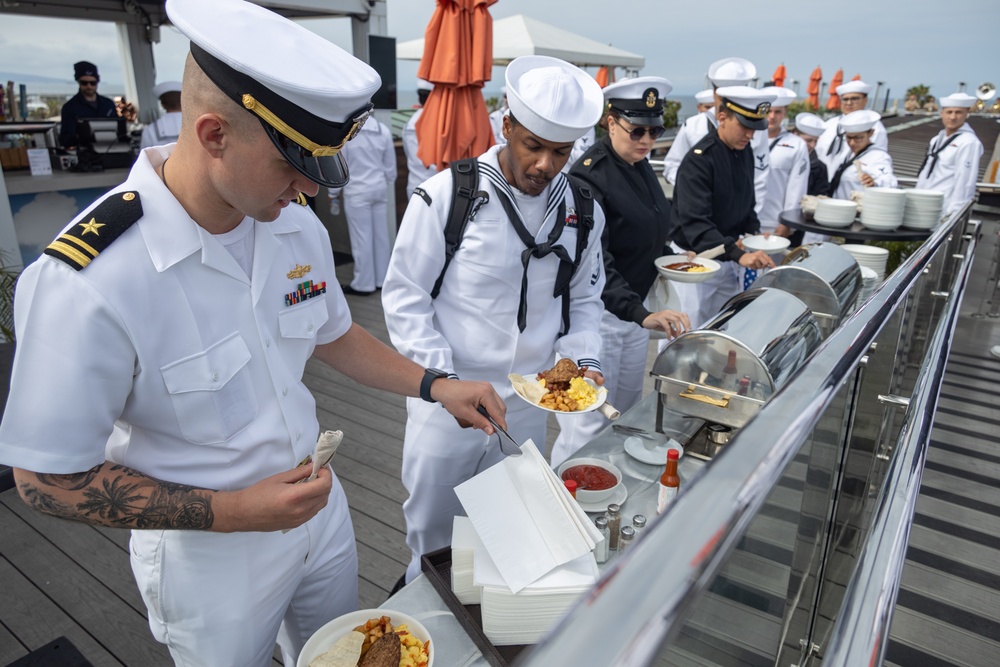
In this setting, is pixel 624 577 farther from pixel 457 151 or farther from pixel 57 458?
pixel 457 151

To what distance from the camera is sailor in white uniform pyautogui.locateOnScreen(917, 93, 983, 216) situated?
296 inches

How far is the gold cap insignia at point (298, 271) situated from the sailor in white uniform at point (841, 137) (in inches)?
295

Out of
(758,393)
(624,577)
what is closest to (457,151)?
(758,393)

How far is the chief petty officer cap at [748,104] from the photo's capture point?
3816 mm

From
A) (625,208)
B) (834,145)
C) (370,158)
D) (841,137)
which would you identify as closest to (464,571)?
(625,208)

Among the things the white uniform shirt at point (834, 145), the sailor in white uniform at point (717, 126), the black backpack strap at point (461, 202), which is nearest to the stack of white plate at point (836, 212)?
the sailor in white uniform at point (717, 126)

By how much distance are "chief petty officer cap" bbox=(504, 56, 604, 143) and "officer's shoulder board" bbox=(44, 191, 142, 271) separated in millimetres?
1313

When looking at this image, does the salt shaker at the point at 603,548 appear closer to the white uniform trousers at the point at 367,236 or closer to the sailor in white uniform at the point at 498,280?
the sailor in white uniform at the point at 498,280

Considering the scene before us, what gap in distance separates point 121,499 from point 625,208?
259cm

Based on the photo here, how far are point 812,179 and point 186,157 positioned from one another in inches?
310

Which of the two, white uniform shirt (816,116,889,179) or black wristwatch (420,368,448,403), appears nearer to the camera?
black wristwatch (420,368,448,403)

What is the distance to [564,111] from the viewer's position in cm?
217

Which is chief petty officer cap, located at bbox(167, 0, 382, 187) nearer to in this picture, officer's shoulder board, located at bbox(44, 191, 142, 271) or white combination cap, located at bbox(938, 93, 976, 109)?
officer's shoulder board, located at bbox(44, 191, 142, 271)

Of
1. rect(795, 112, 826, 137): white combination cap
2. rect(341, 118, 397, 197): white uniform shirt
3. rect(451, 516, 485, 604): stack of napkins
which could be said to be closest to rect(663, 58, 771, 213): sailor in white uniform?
A: rect(795, 112, 826, 137): white combination cap
